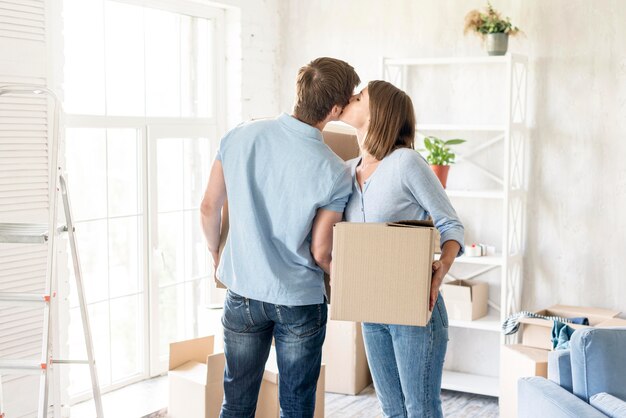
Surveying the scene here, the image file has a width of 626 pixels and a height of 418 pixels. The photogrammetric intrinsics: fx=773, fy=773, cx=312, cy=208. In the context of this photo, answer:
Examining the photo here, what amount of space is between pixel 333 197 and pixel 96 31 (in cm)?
205

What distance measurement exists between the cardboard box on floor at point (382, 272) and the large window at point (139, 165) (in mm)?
1798

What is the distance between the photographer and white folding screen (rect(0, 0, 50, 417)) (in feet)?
Result: 9.63

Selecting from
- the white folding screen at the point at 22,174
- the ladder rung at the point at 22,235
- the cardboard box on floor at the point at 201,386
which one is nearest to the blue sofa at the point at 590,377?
the cardboard box on floor at the point at 201,386

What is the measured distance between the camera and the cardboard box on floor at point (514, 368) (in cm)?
343

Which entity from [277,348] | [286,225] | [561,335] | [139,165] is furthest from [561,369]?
[139,165]

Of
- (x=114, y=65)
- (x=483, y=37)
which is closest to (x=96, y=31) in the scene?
(x=114, y=65)

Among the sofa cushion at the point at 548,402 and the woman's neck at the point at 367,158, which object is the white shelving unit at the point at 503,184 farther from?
the woman's neck at the point at 367,158

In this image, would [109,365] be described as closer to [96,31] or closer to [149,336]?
[149,336]

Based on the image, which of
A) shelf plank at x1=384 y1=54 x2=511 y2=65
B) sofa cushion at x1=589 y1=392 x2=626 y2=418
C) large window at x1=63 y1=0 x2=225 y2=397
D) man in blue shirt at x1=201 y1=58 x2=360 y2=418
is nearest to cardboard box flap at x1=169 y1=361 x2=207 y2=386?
large window at x1=63 y1=0 x2=225 y2=397

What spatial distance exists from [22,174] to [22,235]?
0.73m

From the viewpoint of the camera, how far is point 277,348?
2.18m

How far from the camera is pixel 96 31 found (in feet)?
11.9

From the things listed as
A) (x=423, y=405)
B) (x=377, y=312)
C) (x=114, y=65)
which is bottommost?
(x=423, y=405)

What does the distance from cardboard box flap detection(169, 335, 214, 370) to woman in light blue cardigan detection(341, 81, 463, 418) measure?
57.3 inches
